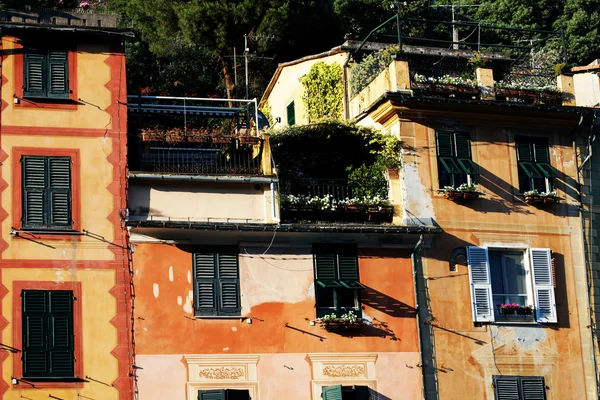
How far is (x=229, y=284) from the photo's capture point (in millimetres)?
28766

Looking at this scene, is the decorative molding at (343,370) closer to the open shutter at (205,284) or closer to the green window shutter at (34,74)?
the open shutter at (205,284)

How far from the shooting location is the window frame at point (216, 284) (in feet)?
93.2

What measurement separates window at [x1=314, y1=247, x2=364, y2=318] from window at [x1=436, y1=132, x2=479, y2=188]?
354 cm

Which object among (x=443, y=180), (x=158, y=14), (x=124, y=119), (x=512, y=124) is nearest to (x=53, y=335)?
(x=124, y=119)

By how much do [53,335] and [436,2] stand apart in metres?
38.8

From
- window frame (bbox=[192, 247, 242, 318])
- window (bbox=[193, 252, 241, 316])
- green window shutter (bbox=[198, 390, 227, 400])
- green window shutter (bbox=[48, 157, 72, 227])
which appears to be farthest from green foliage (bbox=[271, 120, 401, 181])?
green window shutter (bbox=[198, 390, 227, 400])

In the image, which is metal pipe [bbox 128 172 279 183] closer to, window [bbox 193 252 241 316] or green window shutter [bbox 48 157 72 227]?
green window shutter [bbox 48 157 72 227]

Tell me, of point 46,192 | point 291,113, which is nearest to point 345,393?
point 46,192

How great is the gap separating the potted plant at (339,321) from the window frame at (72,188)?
20.1 ft

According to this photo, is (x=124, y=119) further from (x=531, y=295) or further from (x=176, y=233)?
(x=531, y=295)

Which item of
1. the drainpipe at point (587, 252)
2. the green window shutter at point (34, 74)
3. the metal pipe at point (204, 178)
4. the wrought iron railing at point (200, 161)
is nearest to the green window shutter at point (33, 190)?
the green window shutter at point (34, 74)

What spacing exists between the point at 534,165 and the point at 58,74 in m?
12.7

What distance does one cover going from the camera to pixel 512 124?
32.7 metres

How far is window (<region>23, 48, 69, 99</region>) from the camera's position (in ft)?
94.7
